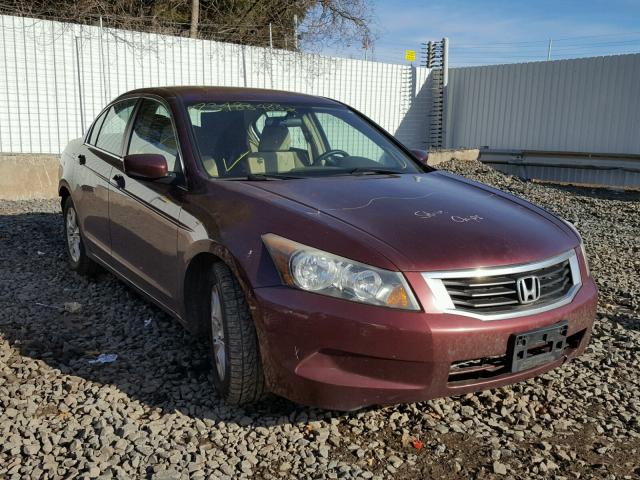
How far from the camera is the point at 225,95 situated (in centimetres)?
423

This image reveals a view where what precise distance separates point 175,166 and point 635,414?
2.93m

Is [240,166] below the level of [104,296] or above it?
above

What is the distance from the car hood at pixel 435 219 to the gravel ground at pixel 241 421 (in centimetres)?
90

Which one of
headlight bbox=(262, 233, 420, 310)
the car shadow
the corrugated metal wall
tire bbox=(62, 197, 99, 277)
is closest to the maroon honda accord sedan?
headlight bbox=(262, 233, 420, 310)

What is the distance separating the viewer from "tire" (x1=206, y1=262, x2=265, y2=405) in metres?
2.92

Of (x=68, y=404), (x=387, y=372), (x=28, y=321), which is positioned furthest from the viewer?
(x=28, y=321)

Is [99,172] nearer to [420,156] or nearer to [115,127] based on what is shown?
[115,127]

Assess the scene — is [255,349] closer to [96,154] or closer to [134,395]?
[134,395]

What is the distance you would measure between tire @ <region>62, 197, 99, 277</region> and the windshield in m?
2.04

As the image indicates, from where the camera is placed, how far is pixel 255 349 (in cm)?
291

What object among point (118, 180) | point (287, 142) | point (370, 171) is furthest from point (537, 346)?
point (118, 180)

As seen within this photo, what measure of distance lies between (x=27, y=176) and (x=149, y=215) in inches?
264

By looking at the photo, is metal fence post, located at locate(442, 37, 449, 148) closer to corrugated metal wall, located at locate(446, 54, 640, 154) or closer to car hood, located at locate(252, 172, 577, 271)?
corrugated metal wall, located at locate(446, 54, 640, 154)

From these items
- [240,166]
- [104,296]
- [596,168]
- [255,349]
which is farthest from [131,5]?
[255,349]
